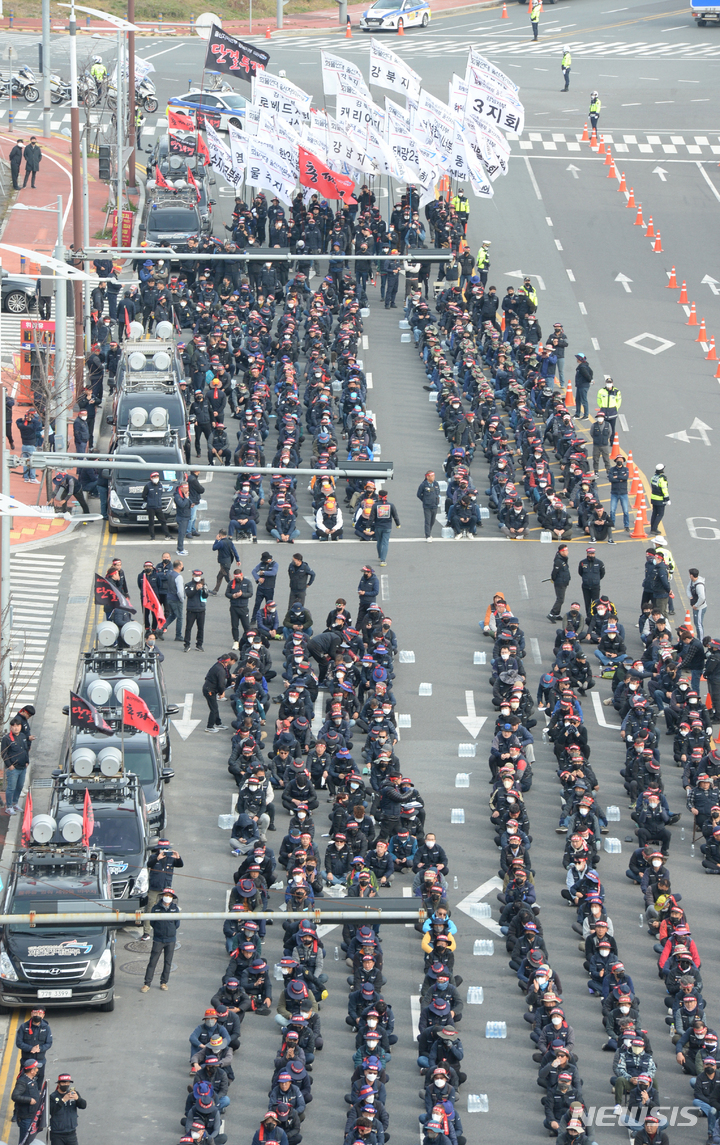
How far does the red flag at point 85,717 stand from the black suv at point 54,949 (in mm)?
3842

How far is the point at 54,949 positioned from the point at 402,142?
3196 cm

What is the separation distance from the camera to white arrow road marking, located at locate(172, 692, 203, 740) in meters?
37.9

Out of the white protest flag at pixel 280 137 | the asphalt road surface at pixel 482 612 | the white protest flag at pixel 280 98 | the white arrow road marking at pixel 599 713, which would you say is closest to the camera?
the asphalt road surface at pixel 482 612

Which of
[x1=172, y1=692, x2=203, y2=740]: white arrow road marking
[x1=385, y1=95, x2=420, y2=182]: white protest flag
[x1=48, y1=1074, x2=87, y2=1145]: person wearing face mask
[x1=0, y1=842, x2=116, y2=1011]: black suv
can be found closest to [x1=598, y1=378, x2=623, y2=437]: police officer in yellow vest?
[x1=385, y1=95, x2=420, y2=182]: white protest flag

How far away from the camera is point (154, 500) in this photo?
4444 centimetres

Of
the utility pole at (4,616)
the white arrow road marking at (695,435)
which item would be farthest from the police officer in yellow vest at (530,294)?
the utility pole at (4,616)

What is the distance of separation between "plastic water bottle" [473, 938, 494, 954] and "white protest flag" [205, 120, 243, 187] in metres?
30.5

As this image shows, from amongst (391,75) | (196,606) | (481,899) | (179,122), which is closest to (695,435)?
(391,75)

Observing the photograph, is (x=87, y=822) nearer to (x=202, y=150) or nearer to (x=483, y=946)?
(x=483, y=946)

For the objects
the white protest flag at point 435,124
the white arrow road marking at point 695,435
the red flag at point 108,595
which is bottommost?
the white arrow road marking at point 695,435

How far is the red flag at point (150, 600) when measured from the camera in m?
40.0

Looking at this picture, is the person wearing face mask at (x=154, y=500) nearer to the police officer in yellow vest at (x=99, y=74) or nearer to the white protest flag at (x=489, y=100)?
the white protest flag at (x=489, y=100)

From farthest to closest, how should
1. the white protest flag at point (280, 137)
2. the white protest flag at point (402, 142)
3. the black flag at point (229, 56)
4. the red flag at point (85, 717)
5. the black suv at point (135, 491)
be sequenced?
1. the black flag at point (229, 56)
2. the white protest flag at point (402, 142)
3. the white protest flag at point (280, 137)
4. the black suv at point (135, 491)
5. the red flag at point (85, 717)

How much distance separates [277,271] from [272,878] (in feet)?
89.8
